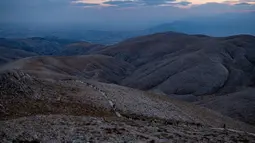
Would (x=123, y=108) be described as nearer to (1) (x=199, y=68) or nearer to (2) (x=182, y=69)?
(1) (x=199, y=68)

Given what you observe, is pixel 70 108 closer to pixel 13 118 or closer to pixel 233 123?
pixel 13 118

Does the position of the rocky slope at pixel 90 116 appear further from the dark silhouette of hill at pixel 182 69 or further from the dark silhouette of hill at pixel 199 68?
the dark silhouette of hill at pixel 199 68

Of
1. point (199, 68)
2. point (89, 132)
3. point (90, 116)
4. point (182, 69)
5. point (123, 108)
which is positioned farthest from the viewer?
point (182, 69)

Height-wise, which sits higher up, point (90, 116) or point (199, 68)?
point (90, 116)

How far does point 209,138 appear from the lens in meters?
15.5

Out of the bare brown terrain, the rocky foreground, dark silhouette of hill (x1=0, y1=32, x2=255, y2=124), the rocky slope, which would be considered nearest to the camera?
the rocky foreground

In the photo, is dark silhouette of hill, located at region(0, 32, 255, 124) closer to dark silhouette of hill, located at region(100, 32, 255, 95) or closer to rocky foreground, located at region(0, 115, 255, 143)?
dark silhouette of hill, located at region(100, 32, 255, 95)

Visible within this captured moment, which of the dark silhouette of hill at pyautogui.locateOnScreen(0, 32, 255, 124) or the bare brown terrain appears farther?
the dark silhouette of hill at pyautogui.locateOnScreen(0, 32, 255, 124)

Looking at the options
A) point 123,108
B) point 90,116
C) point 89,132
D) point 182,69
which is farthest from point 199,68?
point 89,132

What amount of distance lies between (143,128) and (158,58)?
278 feet

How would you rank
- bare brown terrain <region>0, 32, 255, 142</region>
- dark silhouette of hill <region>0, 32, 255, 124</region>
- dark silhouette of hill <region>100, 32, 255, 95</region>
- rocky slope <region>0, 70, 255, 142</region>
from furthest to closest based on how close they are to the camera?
1. dark silhouette of hill <region>100, 32, 255, 95</region>
2. dark silhouette of hill <region>0, 32, 255, 124</region>
3. bare brown terrain <region>0, 32, 255, 142</region>
4. rocky slope <region>0, 70, 255, 142</region>

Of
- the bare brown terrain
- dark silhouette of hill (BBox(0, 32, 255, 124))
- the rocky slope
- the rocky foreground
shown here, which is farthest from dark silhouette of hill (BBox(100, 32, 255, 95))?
the rocky foreground

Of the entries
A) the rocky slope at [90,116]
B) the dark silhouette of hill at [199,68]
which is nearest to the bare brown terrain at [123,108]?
the rocky slope at [90,116]

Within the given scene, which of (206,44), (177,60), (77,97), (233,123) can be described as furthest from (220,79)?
(77,97)
